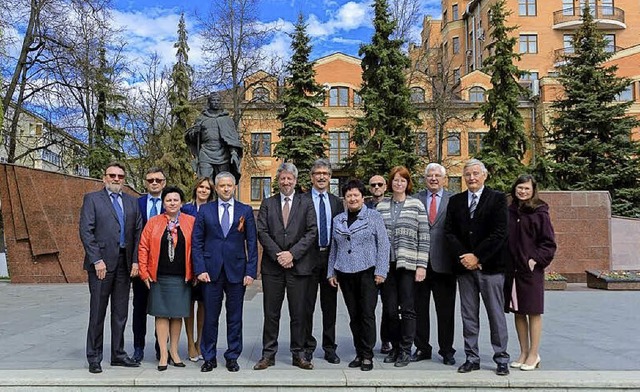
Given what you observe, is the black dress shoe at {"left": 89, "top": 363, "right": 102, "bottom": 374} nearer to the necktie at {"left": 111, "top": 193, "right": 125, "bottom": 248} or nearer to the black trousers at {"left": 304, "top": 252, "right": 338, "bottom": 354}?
the necktie at {"left": 111, "top": 193, "right": 125, "bottom": 248}

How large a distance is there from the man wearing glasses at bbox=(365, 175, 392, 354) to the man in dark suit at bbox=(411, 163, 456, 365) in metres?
0.41

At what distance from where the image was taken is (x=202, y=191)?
6230 mm

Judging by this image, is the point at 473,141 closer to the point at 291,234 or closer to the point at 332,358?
the point at 332,358

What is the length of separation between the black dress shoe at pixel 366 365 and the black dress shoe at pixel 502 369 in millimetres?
1165

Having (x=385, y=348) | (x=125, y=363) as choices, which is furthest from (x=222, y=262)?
(x=385, y=348)

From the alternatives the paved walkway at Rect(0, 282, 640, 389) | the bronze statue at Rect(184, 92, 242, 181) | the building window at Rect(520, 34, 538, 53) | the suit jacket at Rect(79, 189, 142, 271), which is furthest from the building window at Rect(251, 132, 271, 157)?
the suit jacket at Rect(79, 189, 142, 271)

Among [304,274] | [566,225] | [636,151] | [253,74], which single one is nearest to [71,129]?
[253,74]

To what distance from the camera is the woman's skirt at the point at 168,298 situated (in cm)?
545

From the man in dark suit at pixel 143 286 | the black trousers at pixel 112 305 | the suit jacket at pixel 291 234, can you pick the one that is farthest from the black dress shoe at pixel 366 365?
the black trousers at pixel 112 305

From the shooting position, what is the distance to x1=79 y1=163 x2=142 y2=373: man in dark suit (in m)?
5.38

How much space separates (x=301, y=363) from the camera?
17.7 feet

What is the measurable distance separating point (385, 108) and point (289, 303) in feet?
78.1

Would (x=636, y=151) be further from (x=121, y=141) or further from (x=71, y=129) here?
(x=121, y=141)

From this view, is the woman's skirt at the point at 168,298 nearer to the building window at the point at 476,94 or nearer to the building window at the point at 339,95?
the building window at the point at 339,95
